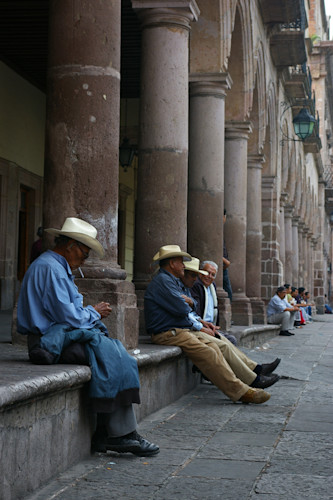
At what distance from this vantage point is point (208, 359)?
765cm

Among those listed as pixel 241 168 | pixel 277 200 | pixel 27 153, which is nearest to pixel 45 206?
pixel 241 168

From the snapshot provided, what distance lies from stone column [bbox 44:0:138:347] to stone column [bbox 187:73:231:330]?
5401mm

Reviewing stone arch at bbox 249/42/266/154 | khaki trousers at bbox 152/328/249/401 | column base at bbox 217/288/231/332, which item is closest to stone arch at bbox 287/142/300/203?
stone arch at bbox 249/42/266/154

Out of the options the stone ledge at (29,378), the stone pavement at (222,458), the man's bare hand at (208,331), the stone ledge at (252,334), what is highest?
the man's bare hand at (208,331)

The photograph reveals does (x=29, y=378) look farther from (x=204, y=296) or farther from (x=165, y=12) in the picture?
(x=165, y=12)

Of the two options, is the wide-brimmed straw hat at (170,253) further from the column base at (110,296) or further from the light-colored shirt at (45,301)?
the light-colored shirt at (45,301)

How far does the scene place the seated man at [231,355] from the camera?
804 cm

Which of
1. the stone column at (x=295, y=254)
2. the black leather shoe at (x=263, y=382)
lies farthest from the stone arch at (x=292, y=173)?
the black leather shoe at (x=263, y=382)

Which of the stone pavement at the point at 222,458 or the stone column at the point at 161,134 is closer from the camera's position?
the stone pavement at the point at 222,458

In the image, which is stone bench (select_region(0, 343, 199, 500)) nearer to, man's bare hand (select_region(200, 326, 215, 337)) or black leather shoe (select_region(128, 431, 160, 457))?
black leather shoe (select_region(128, 431, 160, 457))

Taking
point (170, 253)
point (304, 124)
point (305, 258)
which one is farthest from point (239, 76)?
point (305, 258)

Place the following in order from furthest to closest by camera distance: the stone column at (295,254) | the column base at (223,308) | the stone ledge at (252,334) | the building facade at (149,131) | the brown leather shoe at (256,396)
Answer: the stone column at (295,254) < the stone ledge at (252,334) < the column base at (223,308) < the brown leather shoe at (256,396) < the building facade at (149,131)

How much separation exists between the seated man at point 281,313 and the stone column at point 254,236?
3.00ft

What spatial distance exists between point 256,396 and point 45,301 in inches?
113
